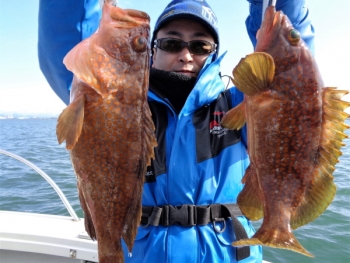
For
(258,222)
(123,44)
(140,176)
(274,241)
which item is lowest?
(258,222)

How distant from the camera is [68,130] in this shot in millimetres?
1668

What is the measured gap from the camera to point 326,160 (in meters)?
1.72

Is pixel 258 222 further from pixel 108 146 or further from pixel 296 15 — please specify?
pixel 108 146

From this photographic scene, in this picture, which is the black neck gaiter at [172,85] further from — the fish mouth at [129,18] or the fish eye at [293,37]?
the fish eye at [293,37]

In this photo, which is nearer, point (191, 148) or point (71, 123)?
point (71, 123)

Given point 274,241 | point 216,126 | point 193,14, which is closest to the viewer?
point 274,241

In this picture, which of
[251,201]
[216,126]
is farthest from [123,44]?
[251,201]

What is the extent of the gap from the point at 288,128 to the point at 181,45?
1.52 metres

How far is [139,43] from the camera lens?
1933 mm

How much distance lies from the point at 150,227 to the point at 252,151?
1.18 metres

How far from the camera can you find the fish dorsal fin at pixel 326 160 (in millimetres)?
1698

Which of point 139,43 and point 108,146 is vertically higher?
point 139,43

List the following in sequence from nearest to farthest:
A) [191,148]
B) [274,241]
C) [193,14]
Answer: [274,241]
[191,148]
[193,14]

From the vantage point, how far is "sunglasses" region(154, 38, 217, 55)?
2791 mm
